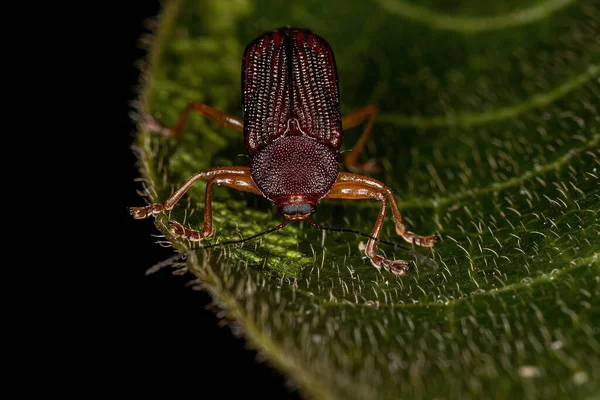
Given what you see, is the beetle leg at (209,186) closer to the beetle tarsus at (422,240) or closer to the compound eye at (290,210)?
the compound eye at (290,210)

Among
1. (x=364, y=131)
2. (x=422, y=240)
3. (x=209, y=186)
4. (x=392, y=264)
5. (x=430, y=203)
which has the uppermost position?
(x=364, y=131)

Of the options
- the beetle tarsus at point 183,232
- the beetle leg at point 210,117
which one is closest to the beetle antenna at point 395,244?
the beetle tarsus at point 183,232

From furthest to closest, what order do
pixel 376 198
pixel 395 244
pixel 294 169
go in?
1. pixel 294 169
2. pixel 376 198
3. pixel 395 244

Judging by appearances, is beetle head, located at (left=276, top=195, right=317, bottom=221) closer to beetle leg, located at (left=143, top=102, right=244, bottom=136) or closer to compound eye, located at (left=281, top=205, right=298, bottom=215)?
compound eye, located at (left=281, top=205, right=298, bottom=215)

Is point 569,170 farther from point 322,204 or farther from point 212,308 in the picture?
point 212,308

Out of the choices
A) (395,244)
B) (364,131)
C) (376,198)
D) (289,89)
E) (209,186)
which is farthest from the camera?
(364,131)

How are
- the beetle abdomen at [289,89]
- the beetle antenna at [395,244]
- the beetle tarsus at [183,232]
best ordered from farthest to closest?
the beetle abdomen at [289,89]
the beetle antenna at [395,244]
the beetle tarsus at [183,232]

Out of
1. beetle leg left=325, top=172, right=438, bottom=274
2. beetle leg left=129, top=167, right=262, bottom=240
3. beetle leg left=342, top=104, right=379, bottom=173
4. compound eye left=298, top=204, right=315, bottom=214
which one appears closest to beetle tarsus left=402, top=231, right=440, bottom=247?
beetle leg left=325, top=172, right=438, bottom=274

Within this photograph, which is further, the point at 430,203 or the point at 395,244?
the point at 430,203

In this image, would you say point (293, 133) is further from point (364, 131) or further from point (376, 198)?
point (376, 198)

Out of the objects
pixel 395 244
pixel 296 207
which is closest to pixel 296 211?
pixel 296 207
